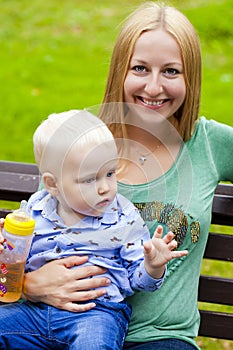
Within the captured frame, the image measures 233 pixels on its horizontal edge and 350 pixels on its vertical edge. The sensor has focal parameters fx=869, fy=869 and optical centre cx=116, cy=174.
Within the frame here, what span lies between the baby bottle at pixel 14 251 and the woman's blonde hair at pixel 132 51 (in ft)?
1.65

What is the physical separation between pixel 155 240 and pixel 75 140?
1.32 ft

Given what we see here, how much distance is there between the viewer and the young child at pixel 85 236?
2734mm

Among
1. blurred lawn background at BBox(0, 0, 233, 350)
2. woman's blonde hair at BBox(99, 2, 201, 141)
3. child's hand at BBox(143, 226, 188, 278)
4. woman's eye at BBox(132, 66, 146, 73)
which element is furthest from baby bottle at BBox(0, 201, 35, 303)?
blurred lawn background at BBox(0, 0, 233, 350)

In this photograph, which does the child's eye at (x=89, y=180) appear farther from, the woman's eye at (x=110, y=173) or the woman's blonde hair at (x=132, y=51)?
the woman's blonde hair at (x=132, y=51)

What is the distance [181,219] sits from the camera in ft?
9.94

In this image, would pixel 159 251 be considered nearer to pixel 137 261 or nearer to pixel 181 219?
pixel 137 261

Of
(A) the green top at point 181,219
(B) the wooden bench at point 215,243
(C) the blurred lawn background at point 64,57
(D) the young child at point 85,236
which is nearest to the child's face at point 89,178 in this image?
(D) the young child at point 85,236

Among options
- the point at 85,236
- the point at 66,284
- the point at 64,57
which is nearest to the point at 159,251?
the point at 85,236

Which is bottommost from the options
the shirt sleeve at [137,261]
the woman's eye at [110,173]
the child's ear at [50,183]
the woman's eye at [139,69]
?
the shirt sleeve at [137,261]

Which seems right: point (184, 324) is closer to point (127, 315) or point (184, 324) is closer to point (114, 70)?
point (127, 315)

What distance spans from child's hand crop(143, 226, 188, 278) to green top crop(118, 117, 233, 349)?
33 cm

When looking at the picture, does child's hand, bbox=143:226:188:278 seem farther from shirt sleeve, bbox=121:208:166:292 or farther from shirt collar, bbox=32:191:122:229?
shirt collar, bbox=32:191:122:229

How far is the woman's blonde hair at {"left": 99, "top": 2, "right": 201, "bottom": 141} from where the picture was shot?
3.01 metres

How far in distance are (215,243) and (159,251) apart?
802mm
